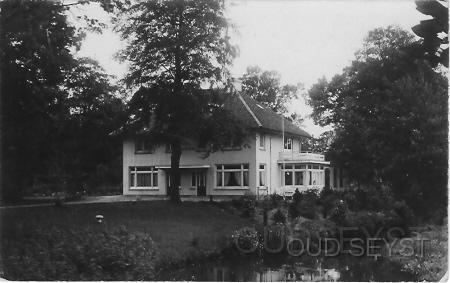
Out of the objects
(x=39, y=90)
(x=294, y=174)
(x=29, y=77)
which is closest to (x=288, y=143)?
(x=294, y=174)

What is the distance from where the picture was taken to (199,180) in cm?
2194

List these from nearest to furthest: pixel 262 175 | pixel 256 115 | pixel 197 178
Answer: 1. pixel 256 115
2. pixel 197 178
3. pixel 262 175

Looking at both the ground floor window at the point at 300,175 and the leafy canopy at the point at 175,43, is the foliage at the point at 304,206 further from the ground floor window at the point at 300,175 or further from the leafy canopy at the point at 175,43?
the leafy canopy at the point at 175,43

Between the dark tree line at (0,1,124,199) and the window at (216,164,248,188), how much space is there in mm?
8107

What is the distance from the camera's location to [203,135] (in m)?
20.5

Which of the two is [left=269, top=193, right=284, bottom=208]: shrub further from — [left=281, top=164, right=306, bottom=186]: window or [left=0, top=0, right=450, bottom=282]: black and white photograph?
[left=281, top=164, right=306, bottom=186]: window

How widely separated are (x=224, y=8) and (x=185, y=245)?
7758 millimetres

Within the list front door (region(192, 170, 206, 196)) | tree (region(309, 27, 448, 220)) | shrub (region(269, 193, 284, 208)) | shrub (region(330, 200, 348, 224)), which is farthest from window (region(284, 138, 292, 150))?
shrub (region(330, 200, 348, 224))

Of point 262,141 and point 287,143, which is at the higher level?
point 287,143

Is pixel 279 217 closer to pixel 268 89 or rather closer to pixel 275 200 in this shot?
pixel 275 200

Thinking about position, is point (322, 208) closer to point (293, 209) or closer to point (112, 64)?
point (293, 209)

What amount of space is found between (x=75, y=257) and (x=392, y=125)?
10194mm

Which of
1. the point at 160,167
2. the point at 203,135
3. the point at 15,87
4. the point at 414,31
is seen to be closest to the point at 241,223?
the point at 203,135

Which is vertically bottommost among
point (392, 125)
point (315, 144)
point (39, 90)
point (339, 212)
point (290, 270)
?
point (290, 270)
